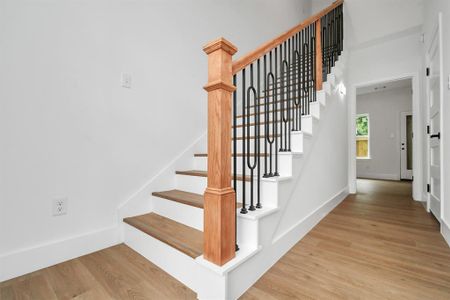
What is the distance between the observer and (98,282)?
3.97 feet

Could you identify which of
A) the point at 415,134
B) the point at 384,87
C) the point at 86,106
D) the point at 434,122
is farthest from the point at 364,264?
the point at 384,87

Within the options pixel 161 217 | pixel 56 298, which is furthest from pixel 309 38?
pixel 56 298

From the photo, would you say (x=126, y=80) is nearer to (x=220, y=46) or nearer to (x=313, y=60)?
(x=220, y=46)

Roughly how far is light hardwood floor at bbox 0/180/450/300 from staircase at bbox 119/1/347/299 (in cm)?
10

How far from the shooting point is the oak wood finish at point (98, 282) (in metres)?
1.11

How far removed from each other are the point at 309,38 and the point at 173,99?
5.15 feet

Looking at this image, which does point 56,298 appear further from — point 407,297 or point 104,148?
point 407,297

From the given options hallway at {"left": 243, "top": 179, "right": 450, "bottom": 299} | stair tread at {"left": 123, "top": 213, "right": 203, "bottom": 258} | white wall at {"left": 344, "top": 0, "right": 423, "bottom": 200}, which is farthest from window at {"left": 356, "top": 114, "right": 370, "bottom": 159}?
stair tread at {"left": 123, "top": 213, "right": 203, "bottom": 258}

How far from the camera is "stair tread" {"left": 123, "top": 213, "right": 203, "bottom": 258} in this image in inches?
48.0

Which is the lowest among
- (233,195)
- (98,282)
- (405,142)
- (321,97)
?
(98,282)

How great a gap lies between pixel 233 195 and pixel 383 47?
4.15 meters

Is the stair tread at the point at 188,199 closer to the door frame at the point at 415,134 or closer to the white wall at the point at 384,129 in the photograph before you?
the door frame at the point at 415,134

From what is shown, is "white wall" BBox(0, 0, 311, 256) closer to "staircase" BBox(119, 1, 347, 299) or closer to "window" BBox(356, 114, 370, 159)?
"staircase" BBox(119, 1, 347, 299)

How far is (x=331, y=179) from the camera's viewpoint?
268 centimetres
